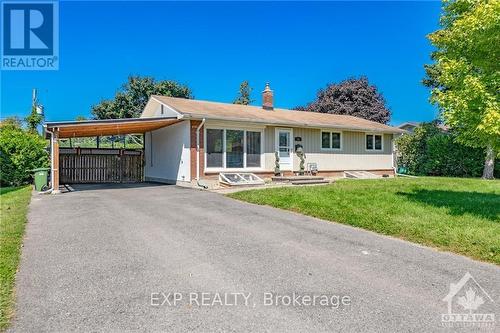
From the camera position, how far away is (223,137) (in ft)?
51.8

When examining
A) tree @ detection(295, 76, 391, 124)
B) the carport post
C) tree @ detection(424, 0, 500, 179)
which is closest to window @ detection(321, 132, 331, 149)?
tree @ detection(424, 0, 500, 179)

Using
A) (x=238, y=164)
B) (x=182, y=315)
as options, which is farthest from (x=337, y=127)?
(x=182, y=315)

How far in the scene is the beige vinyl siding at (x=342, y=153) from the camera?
17.4 m

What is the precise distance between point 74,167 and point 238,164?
388 inches

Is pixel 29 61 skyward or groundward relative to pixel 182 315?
skyward

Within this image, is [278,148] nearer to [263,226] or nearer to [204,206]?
[204,206]

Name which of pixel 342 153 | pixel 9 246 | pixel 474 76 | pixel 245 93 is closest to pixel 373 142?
pixel 342 153

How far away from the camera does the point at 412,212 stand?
25.7 feet

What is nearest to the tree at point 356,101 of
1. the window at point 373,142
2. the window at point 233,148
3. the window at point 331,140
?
the window at point 373,142

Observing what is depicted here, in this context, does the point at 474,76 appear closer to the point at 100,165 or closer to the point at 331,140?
the point at 331,140

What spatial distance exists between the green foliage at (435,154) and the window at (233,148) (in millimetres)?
12527

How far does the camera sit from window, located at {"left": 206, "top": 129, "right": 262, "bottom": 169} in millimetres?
15461

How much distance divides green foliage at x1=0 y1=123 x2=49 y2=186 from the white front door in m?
11.8

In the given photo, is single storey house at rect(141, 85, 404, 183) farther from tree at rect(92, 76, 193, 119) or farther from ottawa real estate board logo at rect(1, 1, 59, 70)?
tree at rect(92, 76, 193, 119)
